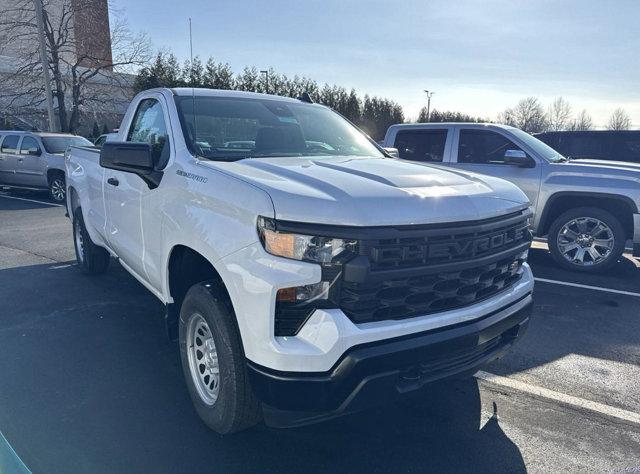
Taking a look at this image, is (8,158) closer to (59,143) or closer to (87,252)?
(59,143)

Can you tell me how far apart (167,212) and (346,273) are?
1.43 meters

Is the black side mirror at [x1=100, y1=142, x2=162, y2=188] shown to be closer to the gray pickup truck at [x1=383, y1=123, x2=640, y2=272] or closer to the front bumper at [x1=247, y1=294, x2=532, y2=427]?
the front bumper at [x1=247, y1=294, x2=532, y2=427]

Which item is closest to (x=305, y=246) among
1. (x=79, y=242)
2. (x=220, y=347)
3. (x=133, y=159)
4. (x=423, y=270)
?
(x=423, y=270)

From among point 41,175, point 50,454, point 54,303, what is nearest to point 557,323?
point 50,454

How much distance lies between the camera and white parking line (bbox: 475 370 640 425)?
311 centimetres

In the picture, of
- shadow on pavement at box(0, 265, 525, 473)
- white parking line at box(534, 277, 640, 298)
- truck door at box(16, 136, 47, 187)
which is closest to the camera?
shadow on pavement at box(0, 265, 525, 473)

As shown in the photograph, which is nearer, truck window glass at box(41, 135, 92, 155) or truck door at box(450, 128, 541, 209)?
truck door at box(450, 128, 541, 209)

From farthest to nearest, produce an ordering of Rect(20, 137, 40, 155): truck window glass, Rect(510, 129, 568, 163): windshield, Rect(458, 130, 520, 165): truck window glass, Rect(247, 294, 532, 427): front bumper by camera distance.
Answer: Rect(20, 137, 40, 155): truck window glass → Rect(458, 130, 520, 165): truck window glass → Rect(510, 129, 568, 163): windshield → Rect(247, 294, 532, 427): front bumper

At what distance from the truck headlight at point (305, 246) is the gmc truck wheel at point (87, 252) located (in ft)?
13.6

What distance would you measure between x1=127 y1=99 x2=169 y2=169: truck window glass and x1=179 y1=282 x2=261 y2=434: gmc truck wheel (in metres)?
1.10

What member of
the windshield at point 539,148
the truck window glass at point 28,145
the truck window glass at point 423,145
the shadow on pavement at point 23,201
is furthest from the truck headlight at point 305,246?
the truck window glass at point 28,145

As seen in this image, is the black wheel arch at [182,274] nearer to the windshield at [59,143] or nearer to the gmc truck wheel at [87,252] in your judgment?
the gmc truck wheel at [87,252]

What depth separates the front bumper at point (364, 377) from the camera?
6.90 ft

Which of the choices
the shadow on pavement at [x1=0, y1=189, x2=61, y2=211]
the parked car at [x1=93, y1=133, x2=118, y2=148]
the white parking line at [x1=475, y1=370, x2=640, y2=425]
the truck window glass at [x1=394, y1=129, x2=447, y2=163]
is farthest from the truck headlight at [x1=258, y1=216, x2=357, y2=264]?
the shadow on pavement at [x1=0, y1=189, x2=61, y2=211]
